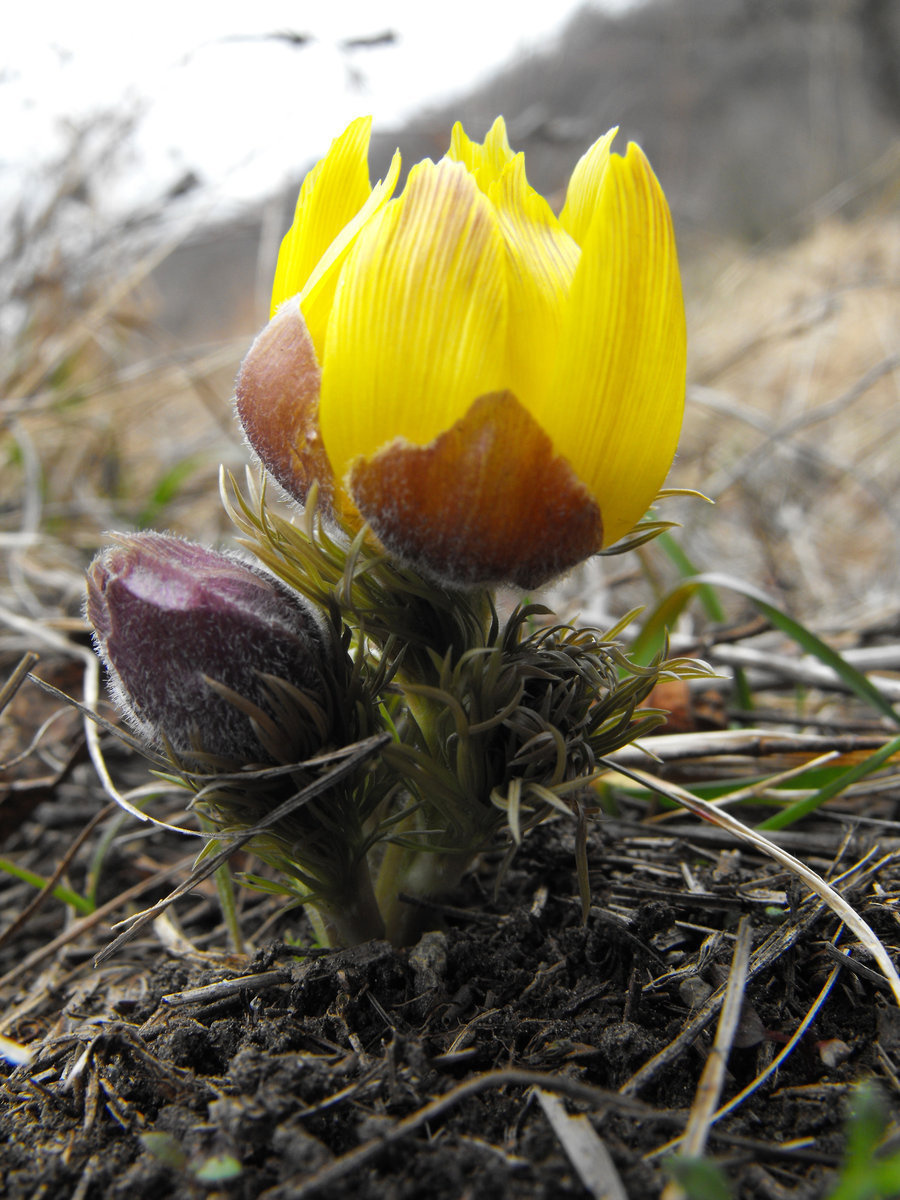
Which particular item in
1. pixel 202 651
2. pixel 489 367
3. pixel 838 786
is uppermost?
pixel 489 367

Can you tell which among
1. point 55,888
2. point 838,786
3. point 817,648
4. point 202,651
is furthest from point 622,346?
point 55,888

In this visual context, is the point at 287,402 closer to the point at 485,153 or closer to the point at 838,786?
the point at 485,153

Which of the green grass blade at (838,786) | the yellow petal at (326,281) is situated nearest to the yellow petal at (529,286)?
the yellow petal at (326,281)

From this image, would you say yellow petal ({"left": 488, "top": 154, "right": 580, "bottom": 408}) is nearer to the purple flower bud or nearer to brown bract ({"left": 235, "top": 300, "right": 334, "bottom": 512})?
brown bract ({"left": 235, "top": 300, "right": 334, "bottom": 512})

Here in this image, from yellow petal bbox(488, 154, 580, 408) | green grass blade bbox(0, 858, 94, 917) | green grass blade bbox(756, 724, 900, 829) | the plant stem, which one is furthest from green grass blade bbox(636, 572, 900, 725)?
green grass blade bbox(0, 858, 94, 917)

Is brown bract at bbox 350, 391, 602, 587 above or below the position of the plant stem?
above
